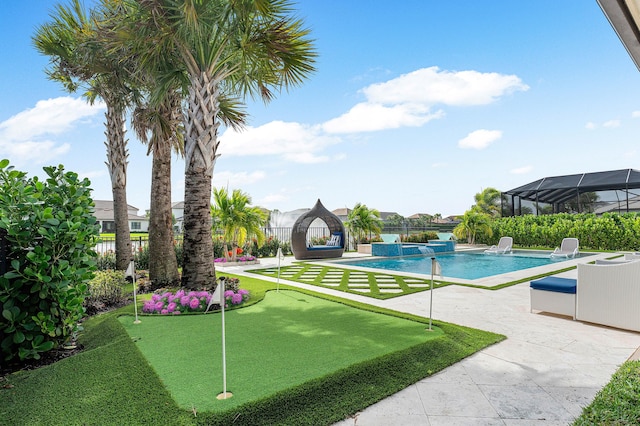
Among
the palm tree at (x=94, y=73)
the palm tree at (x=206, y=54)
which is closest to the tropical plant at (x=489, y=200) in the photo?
the palm tree at (x=206, y=54)

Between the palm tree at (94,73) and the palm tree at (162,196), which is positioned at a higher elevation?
the palm tree at (94,73)

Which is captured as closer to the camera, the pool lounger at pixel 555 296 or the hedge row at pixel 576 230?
the pool lounger at pixel 555 296

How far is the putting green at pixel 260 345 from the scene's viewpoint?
116 inches

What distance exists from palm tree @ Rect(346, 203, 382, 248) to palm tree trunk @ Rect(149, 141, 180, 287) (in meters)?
12.7

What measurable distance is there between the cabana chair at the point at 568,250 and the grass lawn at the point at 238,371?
13.7 m

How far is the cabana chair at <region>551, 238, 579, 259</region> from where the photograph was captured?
49.9ft

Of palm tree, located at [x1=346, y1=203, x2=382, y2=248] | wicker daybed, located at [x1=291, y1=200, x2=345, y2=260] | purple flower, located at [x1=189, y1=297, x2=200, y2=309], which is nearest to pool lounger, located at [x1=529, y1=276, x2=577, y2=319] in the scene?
purple flower, located at [x1=189, y1=297, x2=200, y2=309]

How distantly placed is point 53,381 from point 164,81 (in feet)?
19.2

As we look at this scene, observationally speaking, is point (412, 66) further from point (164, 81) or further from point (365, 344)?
point (365, 344)

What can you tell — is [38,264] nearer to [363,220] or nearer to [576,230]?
[363,220]

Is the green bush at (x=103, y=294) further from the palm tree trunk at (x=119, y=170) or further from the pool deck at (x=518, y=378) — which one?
the pool deck at (x=518, y=378)

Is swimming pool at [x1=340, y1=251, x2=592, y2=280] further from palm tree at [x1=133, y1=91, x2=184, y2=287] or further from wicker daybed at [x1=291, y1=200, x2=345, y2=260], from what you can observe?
palm tree at [x1=133, y1=91, x2=184, y2=287]

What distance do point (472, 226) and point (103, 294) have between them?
20927mm

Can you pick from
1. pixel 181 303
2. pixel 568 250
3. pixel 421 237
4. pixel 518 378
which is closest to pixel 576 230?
pixel 568 250
